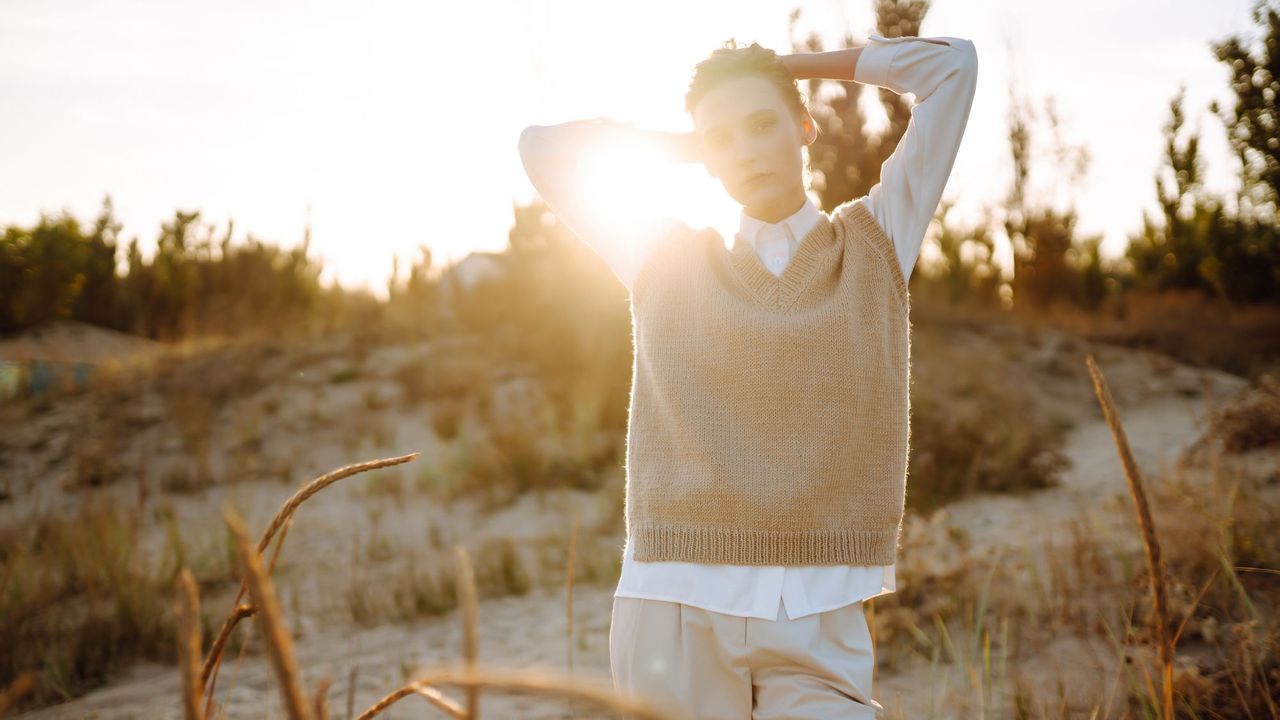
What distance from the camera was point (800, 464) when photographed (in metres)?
1.71

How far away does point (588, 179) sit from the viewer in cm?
214

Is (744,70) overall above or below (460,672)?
above

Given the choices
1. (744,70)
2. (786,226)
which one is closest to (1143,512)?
(786,226)

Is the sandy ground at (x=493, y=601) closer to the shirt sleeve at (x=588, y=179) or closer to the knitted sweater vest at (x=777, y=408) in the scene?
the knitted sweater vest at (x=777, y=408)

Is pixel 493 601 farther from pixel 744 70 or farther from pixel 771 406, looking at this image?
pixel 744 70

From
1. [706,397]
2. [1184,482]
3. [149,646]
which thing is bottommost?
[149,646]

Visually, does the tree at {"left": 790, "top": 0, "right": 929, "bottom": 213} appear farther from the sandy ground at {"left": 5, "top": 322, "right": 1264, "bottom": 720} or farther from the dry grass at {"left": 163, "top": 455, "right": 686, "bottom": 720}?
the dry grass at {"left": 163, "top": 455, "right": 686, "bottom": 720}

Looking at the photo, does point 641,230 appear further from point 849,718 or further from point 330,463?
point 330,463

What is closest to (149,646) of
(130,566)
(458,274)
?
(130,566)

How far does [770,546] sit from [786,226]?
2.22 ft

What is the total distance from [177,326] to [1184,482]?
44.7 feet

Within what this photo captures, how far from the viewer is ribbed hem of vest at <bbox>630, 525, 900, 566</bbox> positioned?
1.68 meters

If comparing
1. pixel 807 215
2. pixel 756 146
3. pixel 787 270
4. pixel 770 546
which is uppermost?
pixel 756 146

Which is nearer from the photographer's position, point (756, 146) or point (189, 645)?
point (189, 645)
